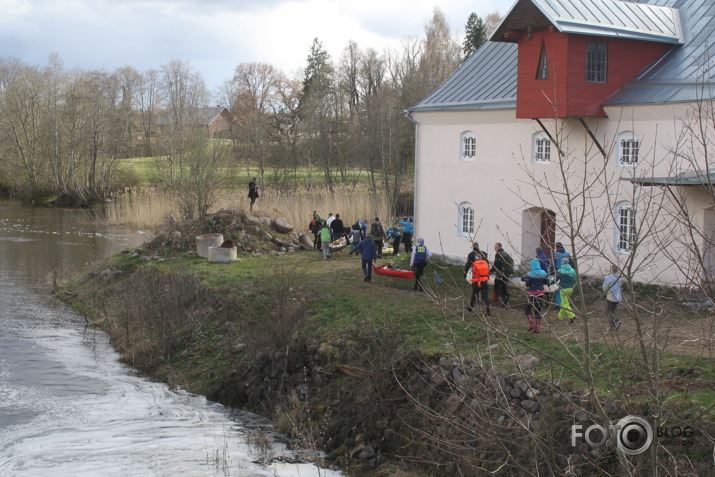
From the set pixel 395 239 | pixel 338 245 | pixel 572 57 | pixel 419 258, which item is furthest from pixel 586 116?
pixel 338 245

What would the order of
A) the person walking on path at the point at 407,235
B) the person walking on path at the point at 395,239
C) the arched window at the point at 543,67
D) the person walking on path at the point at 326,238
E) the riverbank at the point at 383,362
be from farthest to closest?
the person walking on path at the point at 407,235 → the person walking on path at the point at 395,239 → the person walking on path at the point at 326,238 → the arched window at the point at 543,67 → the riverbank at the point at 383,362

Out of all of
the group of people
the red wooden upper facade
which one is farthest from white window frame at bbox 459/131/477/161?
the group of people

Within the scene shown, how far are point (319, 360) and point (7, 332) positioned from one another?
10.8 metres

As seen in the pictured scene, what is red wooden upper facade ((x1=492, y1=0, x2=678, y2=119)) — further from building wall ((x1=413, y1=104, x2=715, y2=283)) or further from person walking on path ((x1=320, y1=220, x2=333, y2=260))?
person walking on path ((x1=320, y1=220, x2=333, y2=260))

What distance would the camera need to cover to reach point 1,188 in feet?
193

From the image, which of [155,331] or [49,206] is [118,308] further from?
[49,206]

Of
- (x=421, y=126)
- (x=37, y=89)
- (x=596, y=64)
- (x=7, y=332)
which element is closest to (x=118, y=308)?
(x=7, y=332)

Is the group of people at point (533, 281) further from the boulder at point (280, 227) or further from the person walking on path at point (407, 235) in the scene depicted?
the boulder at point (280, 227)

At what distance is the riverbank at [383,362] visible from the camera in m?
9.04

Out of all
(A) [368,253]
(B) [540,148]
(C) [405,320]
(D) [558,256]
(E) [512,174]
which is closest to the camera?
(D) [558,256]

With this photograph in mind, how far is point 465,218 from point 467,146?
240 centimetres

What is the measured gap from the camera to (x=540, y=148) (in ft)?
72.2

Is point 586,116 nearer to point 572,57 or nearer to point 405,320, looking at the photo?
point 572,57

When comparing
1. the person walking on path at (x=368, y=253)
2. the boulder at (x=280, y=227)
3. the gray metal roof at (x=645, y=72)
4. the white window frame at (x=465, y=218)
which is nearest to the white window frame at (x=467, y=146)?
the gray metal roof at (x=645, y=72)
